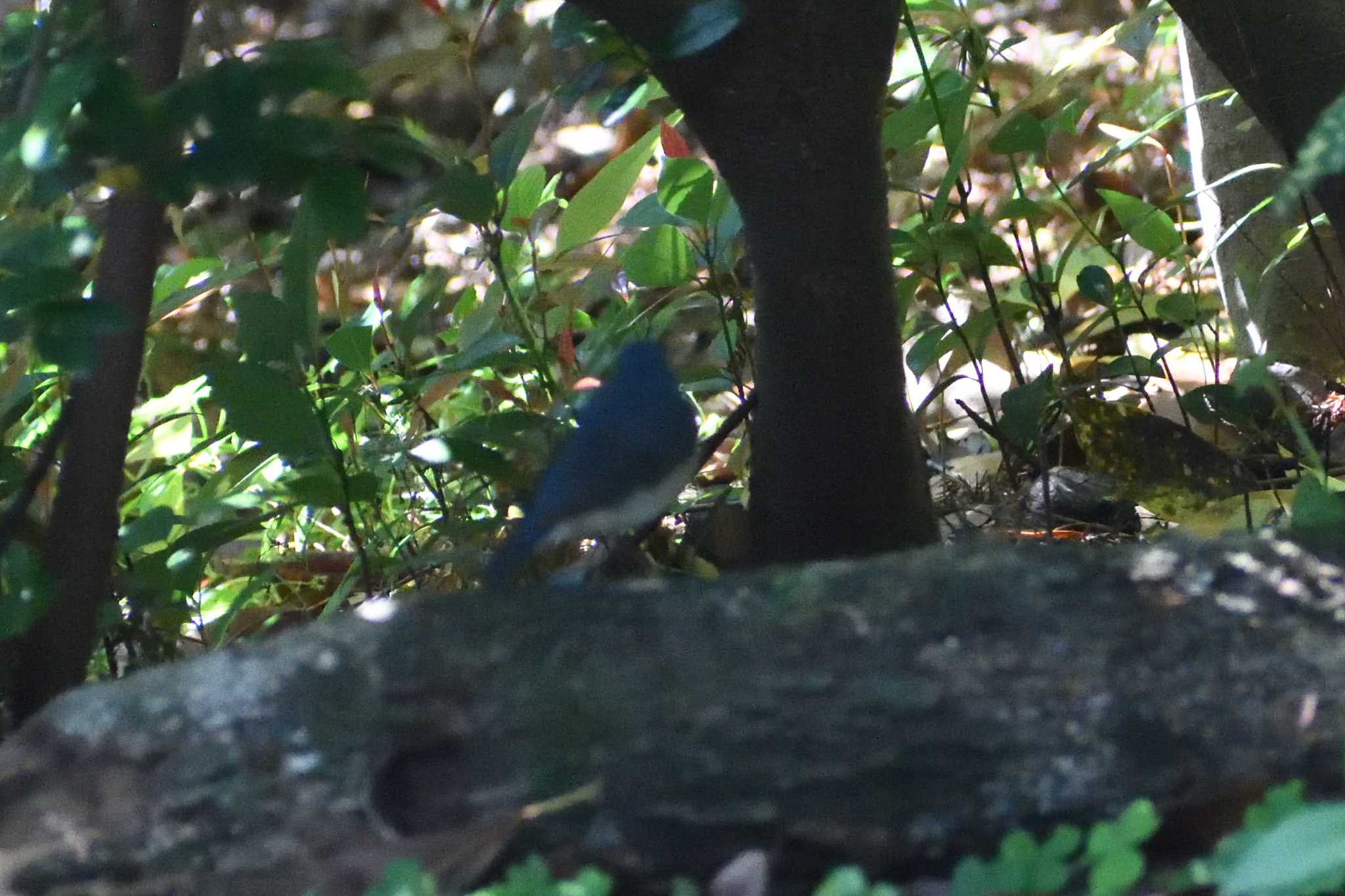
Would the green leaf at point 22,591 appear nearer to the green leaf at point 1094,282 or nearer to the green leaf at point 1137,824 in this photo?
the green leaf at point 1137,824

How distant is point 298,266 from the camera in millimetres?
1648

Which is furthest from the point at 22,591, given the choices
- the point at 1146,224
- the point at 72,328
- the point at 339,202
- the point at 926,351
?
the point at 1146,224

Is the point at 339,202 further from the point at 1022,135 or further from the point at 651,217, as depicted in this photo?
the point at 1022,135

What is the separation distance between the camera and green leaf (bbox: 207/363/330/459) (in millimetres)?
1555

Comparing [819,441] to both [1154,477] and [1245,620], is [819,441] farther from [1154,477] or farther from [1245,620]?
[1245,620]

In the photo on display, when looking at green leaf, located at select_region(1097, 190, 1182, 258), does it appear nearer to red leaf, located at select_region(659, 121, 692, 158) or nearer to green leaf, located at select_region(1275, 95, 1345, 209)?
red leaf, located at select_region(659, 121, 692, 158)

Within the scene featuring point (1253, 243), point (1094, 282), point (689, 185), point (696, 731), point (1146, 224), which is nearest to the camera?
point (696, 731)

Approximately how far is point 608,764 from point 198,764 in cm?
31

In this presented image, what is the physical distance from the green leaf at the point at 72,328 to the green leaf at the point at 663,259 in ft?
3.45

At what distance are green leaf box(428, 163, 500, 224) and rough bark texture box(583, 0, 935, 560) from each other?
0.78 feet

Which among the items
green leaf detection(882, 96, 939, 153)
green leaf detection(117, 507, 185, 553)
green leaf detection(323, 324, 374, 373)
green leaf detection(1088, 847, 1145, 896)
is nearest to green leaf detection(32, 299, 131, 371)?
green leaf detection(117, 507, 185, 553)

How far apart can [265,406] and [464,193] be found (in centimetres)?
33

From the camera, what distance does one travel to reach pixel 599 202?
210cm

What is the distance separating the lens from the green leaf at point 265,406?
155 cm
